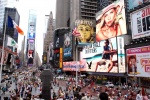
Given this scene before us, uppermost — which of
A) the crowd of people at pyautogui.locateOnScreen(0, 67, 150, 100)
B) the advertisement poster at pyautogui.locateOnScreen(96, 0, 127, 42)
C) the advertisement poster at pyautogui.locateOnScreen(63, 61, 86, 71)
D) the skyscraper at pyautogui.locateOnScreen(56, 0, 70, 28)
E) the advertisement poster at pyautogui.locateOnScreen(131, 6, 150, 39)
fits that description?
the skyscraper at pyautogui.locateOnScreen(56, 0, 70, 28)

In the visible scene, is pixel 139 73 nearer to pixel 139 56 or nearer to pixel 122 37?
pixel 139 56

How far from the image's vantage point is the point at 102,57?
59.4 m

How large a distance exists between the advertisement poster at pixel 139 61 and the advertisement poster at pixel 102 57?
266 inches

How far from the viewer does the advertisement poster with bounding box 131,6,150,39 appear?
135 ft

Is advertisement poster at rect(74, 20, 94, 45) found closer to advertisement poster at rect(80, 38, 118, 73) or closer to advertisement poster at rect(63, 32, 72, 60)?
advertisement poster at rect(63, 32, 72, 60)

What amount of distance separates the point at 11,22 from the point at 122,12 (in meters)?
41.5

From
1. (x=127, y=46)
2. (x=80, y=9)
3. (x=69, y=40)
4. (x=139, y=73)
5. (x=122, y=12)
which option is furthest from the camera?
(x=80, y=9)

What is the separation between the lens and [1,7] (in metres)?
178

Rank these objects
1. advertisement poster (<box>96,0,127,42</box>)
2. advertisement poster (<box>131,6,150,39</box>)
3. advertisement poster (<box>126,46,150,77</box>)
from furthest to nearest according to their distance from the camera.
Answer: advertisement poster (<box>96,0,127,42</box>), advertisement poster (<box>131,6,150,39</box>), advertisement poster (<box>126,46,150,77</box>)

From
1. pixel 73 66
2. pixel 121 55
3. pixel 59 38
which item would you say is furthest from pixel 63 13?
pixel 121 55

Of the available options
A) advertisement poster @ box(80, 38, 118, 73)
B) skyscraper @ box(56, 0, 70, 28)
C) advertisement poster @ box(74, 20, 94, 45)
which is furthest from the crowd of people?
skyscraper @ box(56, 0, 70, 28)

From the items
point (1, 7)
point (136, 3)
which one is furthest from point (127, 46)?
point (1, 7)

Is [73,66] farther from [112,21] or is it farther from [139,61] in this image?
[139,61]

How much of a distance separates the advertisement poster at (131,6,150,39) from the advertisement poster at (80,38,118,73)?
10033 mm
